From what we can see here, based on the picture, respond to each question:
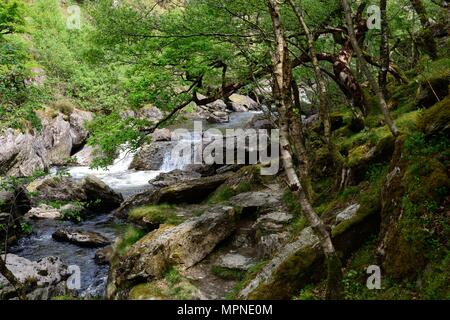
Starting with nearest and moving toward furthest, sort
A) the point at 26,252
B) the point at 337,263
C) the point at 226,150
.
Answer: the point at 337,263
the point at 26,252
the point at 226,150

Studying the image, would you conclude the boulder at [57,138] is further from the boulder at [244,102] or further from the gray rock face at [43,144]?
the boulder at [244,102]

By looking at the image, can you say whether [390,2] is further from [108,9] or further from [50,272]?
[50,272]

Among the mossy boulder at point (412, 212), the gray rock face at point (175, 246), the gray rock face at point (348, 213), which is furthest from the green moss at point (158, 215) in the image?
the mossy boulder at point (412, 212)

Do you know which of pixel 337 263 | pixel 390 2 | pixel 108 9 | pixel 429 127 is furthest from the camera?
pixel 390 2

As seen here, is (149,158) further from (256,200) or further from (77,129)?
(256,200)

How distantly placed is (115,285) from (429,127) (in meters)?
9.18

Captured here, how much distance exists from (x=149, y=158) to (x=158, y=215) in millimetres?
18763

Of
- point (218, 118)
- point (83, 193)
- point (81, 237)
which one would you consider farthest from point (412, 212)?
point (218, 118)

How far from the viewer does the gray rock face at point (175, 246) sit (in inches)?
416

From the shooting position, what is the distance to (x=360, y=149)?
36.5 feet

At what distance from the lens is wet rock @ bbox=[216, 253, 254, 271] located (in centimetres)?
1074

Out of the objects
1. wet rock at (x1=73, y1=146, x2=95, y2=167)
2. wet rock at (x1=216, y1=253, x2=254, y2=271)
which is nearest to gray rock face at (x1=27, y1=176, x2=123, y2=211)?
wet rock at (x1=73, y1=146, x2=95, y2=167)

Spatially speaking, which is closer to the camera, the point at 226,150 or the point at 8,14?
the point at 8,14
